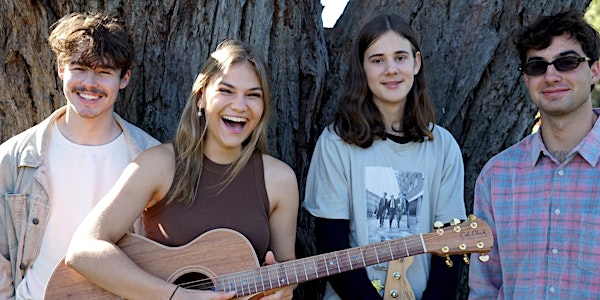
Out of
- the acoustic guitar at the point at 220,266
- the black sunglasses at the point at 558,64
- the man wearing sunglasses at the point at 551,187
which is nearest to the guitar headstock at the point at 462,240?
the acoustic guitar at the point at 220,266

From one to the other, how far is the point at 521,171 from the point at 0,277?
264cm

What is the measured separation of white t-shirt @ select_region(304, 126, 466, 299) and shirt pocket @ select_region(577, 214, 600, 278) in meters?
0.64

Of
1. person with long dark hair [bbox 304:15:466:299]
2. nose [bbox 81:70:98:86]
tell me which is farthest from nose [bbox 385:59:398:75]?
nose [bbox 81:70:98:86]

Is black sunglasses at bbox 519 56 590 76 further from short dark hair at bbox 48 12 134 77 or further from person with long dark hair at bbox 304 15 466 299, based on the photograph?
short dark hair at bbox 48 12 134 77

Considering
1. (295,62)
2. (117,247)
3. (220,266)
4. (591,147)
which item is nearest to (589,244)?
(591,147)

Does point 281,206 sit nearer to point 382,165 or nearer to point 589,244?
point 382,165

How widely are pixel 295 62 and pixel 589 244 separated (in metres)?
2.00

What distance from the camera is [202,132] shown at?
3939mm

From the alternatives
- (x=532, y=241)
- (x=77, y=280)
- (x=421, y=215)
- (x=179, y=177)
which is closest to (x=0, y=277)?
(x=77, y=280)

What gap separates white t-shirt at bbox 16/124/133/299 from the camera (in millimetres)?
3885

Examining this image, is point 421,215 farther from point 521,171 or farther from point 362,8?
point 362,8

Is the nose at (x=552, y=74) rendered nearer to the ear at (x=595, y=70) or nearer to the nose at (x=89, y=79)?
the ear at (x=595, y=70)

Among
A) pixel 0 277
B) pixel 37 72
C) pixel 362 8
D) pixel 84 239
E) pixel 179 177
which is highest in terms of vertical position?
pixel 362 8

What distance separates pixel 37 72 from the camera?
4453mm
